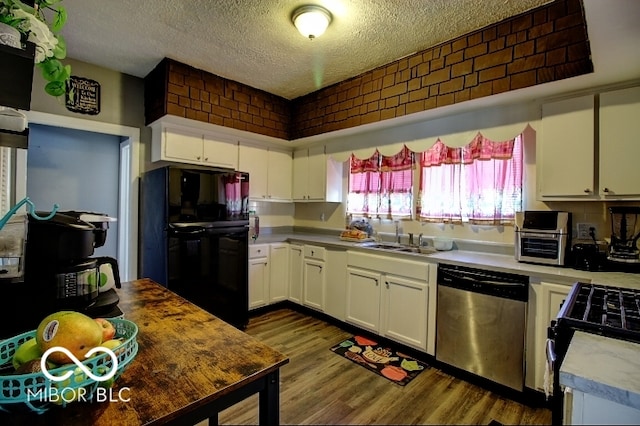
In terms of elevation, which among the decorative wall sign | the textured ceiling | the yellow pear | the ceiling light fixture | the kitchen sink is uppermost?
→ the textured ceiling

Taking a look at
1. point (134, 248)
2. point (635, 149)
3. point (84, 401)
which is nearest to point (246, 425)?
point (84, 401)

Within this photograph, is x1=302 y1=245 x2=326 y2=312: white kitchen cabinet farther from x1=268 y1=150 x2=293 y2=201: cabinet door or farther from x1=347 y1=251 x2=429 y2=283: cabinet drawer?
x1=268 y1=150 x2=293 y2=201: cabinet door

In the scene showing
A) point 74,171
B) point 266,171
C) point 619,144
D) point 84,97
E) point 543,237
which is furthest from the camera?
point 266,171

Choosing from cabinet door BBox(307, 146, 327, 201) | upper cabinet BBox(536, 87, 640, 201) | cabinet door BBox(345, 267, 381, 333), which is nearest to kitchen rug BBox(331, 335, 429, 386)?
cabinet door BBox(345, 267, 381, 333)

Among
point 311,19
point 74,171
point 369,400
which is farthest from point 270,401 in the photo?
point 74,171

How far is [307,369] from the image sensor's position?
8.13 feet

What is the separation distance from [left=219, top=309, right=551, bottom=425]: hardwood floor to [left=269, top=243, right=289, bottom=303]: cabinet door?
108 cm

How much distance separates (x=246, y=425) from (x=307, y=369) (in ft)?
2.35

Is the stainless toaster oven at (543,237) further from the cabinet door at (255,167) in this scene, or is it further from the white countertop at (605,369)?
the cabinet door at (255,167)

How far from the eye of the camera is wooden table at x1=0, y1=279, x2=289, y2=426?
0.64 metres

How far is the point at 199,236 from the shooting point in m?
2.89

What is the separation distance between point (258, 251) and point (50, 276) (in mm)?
2621

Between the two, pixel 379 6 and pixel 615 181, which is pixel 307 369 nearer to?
pixel 615 181

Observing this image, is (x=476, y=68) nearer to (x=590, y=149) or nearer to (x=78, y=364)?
(x=590, y=149)
